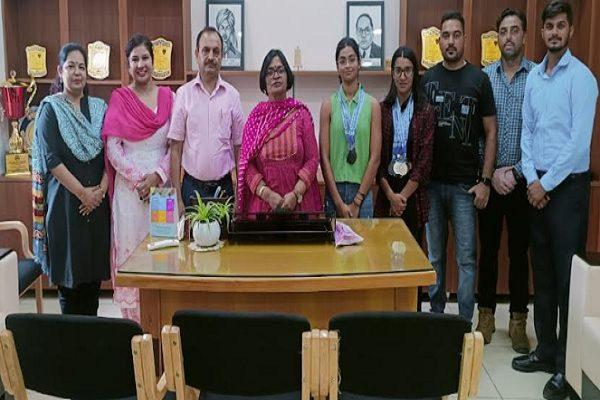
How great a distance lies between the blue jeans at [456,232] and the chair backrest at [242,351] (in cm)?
177

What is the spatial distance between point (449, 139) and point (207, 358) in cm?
205

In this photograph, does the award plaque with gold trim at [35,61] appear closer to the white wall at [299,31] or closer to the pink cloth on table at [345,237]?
the white wall at [299,31]

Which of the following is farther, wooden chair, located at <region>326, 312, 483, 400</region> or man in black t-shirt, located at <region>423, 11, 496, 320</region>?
man in black t-shirt, located at <region>423, 11, 496, 320</region>

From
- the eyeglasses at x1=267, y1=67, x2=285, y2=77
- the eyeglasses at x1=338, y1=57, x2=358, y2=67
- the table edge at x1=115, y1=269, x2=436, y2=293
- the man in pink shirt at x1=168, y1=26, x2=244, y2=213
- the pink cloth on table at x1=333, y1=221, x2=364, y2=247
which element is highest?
the eyeglasses at x1=338, y1=57, x2=358, y2=67

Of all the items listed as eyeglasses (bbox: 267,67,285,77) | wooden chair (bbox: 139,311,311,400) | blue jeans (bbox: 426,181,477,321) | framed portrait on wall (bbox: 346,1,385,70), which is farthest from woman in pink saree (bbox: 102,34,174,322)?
framed portrait on wall (bbox: 346,1,385,70)

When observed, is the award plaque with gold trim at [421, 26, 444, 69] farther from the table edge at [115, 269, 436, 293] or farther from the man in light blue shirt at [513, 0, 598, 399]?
the table edge at [115, 269, 436, 293]

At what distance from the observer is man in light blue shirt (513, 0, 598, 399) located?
2.88 metres

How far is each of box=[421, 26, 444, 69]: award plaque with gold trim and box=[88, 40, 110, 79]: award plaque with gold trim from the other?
2.16 metres

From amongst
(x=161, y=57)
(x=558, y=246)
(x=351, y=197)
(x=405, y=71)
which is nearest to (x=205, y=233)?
(x=351, y=197)

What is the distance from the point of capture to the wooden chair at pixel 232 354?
1671mm

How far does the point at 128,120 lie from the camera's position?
3.19 meters

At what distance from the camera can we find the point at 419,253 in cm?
238

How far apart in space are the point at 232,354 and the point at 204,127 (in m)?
1.79

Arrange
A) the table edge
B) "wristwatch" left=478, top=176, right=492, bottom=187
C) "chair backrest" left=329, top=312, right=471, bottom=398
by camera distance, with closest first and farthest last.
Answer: "chair backrest" left=329, top=312, right=471, bottom=398, the table edge, "wristwatch" left=478, top=176, right=492, bottom=187
